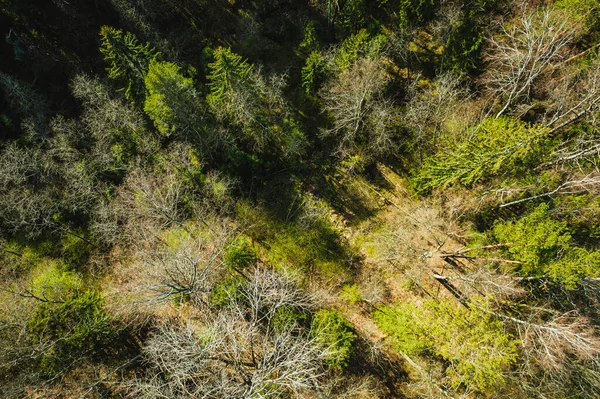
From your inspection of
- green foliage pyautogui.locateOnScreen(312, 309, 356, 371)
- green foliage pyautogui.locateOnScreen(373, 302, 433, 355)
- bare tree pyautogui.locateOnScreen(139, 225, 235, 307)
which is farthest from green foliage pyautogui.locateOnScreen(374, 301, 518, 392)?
bare tree pyautogui.locateOnScreen(139, 225, 235, 307)

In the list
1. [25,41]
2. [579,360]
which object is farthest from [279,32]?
[579,360]

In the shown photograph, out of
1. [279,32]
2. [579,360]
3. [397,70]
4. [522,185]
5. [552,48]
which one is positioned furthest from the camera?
[279,32]

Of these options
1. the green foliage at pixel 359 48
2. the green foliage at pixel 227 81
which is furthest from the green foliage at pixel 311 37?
the green foliage at pixel 227 81

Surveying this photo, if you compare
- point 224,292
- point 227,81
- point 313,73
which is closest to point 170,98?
point 227,81

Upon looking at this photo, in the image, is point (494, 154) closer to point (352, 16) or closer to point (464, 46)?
point (464, 46)

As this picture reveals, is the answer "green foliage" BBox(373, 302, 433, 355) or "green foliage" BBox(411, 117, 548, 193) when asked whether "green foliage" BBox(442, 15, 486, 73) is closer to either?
"green foliage" BBox(411, 117, 548, 193)

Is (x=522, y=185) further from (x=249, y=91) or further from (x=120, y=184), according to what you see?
(x=120, y=184)
